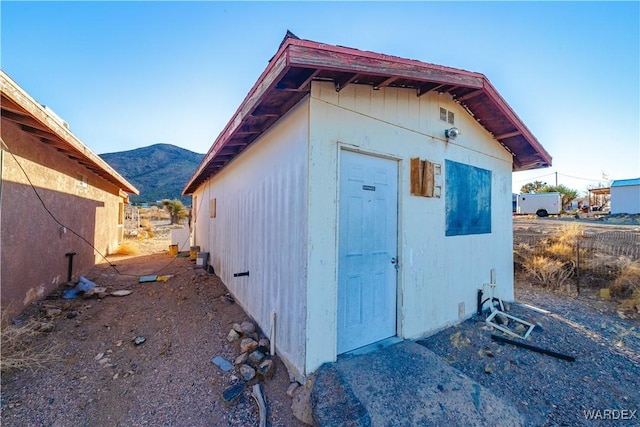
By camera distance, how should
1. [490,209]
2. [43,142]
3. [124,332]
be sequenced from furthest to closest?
[43,142] < [490,209] < [124,332]

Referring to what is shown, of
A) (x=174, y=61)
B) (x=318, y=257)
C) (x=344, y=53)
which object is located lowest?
(x=318, y=257)

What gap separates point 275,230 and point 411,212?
5.99 feet

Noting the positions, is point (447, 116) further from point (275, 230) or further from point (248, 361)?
point (248, 361)

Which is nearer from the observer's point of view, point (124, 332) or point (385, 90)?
point (385, 90)

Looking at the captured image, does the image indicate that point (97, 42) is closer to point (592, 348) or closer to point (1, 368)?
point (1, 368)

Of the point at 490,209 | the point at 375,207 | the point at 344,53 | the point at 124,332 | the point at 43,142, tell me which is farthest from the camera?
the point at 43,142

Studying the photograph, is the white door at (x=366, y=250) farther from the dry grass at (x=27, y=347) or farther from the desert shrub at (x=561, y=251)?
the desert shrub at (x=561, y=251)

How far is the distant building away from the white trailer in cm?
3165

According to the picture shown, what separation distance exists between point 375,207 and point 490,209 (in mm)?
2956

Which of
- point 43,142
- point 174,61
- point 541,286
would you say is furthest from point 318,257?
point 541,286

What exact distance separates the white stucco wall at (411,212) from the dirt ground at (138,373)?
1.06 metres

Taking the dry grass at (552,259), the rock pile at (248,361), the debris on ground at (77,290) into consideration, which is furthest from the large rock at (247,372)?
the dry grass at (552,259)

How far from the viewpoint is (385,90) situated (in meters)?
3.14

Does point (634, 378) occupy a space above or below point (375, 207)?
below
